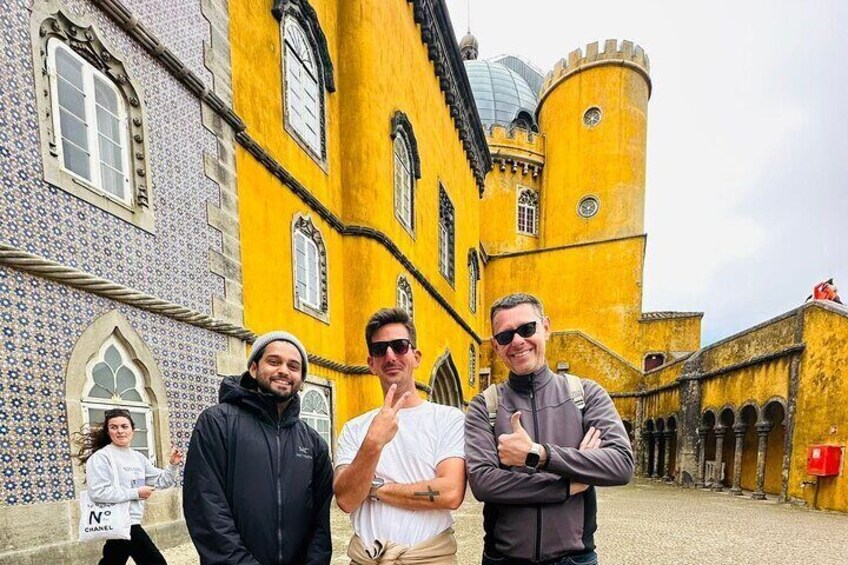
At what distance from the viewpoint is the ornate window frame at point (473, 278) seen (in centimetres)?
1781

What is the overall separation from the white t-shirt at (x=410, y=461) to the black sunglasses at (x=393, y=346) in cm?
30

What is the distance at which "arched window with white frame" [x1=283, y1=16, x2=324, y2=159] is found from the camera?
282 inches

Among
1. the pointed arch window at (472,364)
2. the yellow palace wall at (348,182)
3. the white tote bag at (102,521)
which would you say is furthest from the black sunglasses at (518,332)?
the pointed arch window at (472,364)

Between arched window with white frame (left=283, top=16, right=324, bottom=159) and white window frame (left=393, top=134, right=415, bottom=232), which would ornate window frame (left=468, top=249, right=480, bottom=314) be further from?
arched window with white frame (left=283, top=16, right=324, bottom=159)

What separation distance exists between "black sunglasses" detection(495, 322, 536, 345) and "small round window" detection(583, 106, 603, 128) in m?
25.0

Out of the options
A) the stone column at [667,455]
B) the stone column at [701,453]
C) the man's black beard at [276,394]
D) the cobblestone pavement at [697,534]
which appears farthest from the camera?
the stone column at [667,455]

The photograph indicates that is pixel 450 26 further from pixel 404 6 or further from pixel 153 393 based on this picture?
pixel 153 393

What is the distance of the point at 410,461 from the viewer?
75.5 inches

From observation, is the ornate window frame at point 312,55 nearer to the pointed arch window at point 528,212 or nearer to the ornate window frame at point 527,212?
the ornate window frame at point 527,212

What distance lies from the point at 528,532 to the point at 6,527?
3.97 metres

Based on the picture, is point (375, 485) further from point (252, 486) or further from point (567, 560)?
point (567, 560)

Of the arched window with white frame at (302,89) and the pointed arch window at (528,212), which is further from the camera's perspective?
the pointed arch window at (528,212)

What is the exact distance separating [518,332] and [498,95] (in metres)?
30.9

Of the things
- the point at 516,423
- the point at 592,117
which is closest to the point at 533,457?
the point at 516,423
